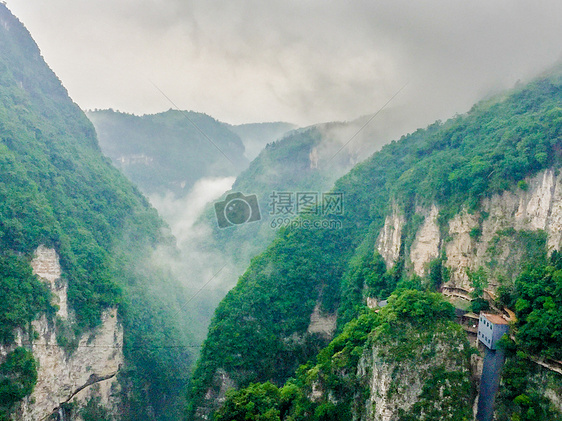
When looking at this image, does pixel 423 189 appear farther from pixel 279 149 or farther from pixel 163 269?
pixel 279 149

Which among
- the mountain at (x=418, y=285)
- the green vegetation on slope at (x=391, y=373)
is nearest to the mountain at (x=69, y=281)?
the mountain at (x=418, y=285)

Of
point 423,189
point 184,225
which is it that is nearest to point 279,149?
point 184,225

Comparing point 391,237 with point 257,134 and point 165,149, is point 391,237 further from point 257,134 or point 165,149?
point 257,134

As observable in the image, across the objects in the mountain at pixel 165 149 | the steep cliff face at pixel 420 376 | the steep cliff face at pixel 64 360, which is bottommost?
the steep cliff face at pixel 64 360

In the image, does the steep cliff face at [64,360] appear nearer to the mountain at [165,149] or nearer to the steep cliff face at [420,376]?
the steep cliff face at [420,376]

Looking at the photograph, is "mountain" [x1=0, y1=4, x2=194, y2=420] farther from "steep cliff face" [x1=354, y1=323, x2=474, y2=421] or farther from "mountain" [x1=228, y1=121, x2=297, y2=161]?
"mountain" [x1=228, y1=121, x2=297, y2=161]

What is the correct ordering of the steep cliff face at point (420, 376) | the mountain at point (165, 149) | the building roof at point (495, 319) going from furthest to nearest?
1. the mountain at point (165, 149)
2. the building roof at point (495, 319)
3. the steep cliff face at point (420, 376)
